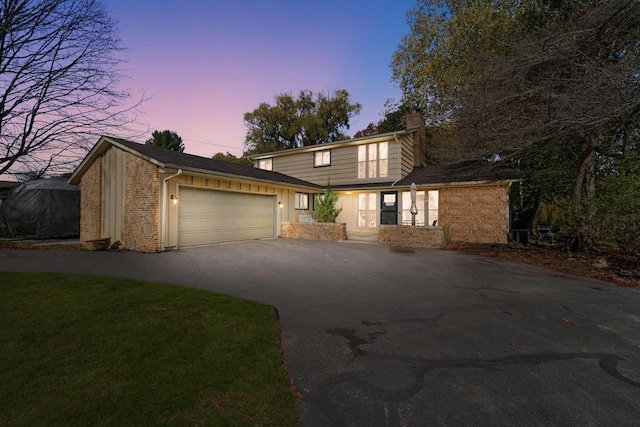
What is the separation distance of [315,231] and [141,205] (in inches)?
296

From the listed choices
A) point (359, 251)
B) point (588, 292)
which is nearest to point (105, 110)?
point (359, 251)

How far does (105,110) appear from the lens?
38.7 ft

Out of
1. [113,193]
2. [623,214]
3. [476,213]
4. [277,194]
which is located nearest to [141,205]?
[113,193]

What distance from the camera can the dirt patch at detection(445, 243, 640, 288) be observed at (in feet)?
22.1

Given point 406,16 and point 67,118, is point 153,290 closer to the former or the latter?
point 67,118

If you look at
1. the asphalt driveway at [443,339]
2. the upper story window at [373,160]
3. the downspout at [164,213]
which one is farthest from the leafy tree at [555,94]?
the downspout at [164,213]

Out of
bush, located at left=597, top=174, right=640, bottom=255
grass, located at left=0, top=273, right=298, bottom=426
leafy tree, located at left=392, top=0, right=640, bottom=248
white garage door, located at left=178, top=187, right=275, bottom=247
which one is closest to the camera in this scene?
grass, located at left=0, top=273, right=298, bottom=426

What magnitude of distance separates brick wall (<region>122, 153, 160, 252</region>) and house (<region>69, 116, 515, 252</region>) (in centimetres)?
4

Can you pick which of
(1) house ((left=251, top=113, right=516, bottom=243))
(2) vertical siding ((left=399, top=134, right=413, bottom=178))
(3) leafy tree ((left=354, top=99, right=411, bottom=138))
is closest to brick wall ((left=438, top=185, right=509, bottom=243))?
(1) house ((left=251, top=113, right=516, bottom=243))

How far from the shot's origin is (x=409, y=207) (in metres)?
14.1

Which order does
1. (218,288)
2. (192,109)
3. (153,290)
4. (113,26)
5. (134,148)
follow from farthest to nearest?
(192,109) < (113,26) < (134,148) < (218,288) < (153,290)

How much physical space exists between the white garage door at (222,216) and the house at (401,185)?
2878 mm

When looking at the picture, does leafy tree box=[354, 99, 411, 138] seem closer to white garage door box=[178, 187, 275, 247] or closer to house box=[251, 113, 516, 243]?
house box=[251, 113, 516, 243]

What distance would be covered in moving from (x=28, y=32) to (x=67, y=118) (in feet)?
10.8
